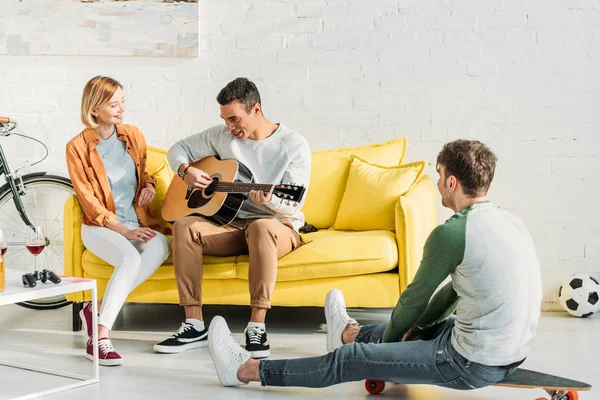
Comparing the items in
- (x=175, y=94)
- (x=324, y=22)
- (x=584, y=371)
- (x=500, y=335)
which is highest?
(x=324, y=22)

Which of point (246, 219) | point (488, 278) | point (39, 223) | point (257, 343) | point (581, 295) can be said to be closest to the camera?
point (488, 278)

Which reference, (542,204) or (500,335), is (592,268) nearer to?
(542,204)

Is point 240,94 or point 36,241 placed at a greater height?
point 240,94

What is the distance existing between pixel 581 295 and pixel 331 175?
1298mm

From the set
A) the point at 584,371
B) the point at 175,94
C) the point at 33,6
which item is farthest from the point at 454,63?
the point at 33,6

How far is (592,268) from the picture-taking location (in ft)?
13.2

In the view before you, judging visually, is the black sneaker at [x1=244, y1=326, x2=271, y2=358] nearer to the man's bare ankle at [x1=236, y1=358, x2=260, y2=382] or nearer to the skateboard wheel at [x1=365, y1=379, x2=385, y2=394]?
the man's bare ankle at [x1=236, y1=358, x2=260, y2=382]

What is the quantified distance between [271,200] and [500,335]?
1229mm

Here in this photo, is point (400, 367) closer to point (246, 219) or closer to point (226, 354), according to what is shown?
point (226, 354)

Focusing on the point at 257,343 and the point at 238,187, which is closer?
the point at 257,343

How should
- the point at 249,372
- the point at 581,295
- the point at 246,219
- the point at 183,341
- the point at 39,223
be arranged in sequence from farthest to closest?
the point at 39,223, the point at 581,295, the point at 246,219, the point at 183,341, the point at 249,372

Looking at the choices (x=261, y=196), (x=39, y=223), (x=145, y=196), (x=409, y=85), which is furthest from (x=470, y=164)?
(x=39, y=223)

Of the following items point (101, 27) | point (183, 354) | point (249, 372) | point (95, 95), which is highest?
point (101, 27)

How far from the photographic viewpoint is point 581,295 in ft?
12.3
